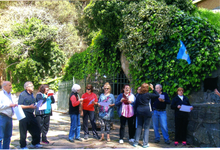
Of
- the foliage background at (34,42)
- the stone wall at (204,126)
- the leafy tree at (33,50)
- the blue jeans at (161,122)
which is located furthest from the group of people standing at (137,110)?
the leafy tree at (33,50)

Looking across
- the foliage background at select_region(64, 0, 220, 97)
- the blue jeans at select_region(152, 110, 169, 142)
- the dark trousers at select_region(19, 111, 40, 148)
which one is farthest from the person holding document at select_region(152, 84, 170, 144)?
the dark trousers at select_region(19, 111, 40, 148)

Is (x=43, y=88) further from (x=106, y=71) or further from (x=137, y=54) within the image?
(x=106, y=71)

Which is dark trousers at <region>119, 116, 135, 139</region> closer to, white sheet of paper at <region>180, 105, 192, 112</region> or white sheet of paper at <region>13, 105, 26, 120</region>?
white sheet of paper at <region>180, 105, 192, 112</region>

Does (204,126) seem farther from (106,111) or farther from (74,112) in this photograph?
(74,112)

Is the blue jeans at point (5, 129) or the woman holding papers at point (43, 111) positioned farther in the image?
the woman holding papers at point (43, 111)

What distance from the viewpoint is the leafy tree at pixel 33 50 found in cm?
1967

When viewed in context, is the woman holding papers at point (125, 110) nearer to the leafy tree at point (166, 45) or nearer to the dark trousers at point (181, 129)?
the dark trousers at point (181, 129)

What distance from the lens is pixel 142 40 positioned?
8648mm

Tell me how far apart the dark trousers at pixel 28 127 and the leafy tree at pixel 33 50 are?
1513 centimetres

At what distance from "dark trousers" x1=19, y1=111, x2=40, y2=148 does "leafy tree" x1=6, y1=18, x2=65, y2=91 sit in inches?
596

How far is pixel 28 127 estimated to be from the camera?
5414 mm

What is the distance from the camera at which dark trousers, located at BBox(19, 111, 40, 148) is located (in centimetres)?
521

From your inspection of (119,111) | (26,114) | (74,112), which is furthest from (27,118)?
(119,111)

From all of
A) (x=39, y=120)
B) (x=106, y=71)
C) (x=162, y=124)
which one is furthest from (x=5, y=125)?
(x=106, y=71)
